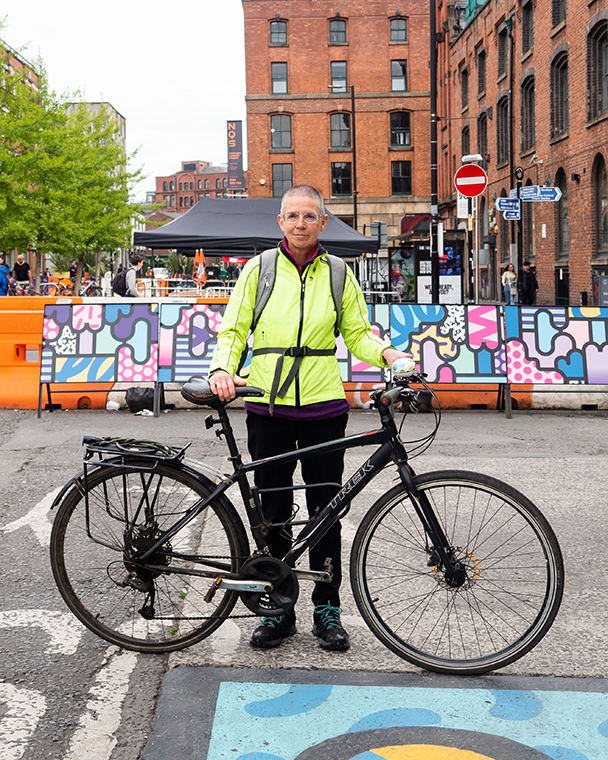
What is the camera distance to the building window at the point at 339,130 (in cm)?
6147

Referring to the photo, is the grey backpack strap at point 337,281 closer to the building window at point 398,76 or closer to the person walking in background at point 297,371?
the person walking in background at point 297,371

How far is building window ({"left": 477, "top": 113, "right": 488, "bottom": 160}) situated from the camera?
4166cm

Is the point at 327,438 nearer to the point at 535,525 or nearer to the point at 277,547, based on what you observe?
the point at 277,547

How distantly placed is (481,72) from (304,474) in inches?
1680

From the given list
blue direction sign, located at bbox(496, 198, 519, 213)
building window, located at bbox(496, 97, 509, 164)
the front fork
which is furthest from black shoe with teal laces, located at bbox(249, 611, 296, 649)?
building window, located at bbox(496, 97, 509, 164)

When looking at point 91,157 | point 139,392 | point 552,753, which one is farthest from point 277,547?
point 91,157

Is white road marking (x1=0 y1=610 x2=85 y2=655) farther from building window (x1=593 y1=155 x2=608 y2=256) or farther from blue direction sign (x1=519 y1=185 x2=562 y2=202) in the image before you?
building window (x1=593 y1=155 x2=608 y2=256)

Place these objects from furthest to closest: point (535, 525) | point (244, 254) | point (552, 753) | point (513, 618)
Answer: point (244, 254) → point (513, 618) → point (535, 525) → point (552, 753)

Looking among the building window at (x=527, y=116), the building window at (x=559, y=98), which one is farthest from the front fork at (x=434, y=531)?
the building window at (x=527, y=116)

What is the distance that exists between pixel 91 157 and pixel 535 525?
40.2m

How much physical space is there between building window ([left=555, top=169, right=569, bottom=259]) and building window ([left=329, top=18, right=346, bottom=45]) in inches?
1427

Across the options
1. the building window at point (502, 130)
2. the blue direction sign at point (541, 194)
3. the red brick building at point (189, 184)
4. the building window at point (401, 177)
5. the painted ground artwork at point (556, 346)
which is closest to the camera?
the painted ground artwork at point (556, 346)

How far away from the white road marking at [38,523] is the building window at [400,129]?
2325 inches

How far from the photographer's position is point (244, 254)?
19953mm
